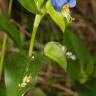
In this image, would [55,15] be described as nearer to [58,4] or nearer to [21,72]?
[58,4]

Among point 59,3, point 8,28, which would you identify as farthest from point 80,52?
point 59,3

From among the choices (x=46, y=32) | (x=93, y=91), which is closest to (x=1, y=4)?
(x=46, y=32)

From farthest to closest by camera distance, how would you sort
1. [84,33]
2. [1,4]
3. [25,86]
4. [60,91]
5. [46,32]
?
1. [84,33]
2. [46,32]
3. [60,91]
4. [1,4]
5. [25,86]

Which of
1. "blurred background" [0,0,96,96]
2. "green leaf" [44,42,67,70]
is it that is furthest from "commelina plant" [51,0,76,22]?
"blurred background" [0,0,96,96]

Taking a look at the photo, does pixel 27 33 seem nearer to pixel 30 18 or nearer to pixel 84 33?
pixel 30 18

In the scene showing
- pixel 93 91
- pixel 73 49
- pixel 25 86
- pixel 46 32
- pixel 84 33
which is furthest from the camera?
pixel 84 33

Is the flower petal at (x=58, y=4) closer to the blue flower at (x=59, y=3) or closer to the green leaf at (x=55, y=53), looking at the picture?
the blue flower at (x=59, y=3)

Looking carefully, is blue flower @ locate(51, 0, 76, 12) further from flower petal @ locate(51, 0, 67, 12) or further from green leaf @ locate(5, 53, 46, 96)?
green leaf @ locate(5, 53, 46, 96)

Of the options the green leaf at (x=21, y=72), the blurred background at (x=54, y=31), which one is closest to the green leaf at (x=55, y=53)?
the green leaf at (x=21, y=72)
